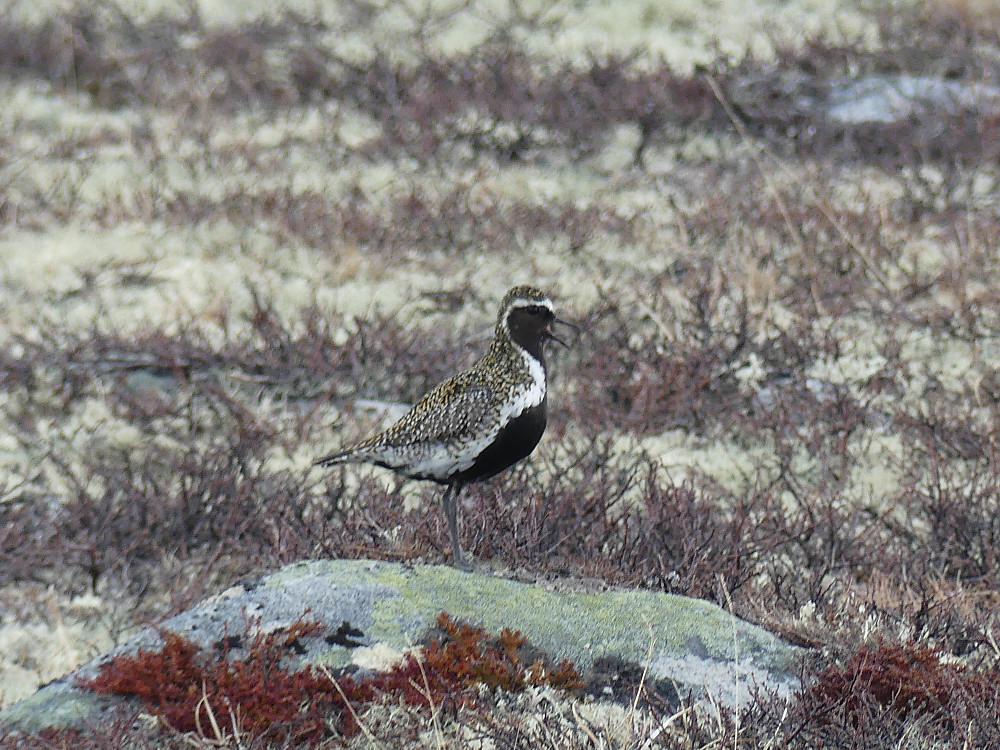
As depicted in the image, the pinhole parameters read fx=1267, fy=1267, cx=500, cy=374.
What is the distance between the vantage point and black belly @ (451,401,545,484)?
4434 millimetres

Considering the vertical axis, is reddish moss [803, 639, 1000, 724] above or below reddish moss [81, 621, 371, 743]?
below

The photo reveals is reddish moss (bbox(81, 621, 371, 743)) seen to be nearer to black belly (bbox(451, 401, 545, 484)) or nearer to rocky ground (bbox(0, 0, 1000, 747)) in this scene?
rocky ground (bbox(0, 0, 1000, 747))

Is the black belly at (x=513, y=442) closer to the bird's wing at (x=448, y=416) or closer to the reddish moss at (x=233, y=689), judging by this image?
the bird's wing at (x=448, y=416)

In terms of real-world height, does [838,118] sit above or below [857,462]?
above

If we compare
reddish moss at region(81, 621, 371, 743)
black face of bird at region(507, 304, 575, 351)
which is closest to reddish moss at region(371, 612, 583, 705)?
reddish moss at region(81, 621, 371, 743)

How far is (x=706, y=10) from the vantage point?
12.3 metres

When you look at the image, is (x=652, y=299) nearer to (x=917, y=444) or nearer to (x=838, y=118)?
(x=917, y=444)

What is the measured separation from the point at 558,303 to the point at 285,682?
5.44m

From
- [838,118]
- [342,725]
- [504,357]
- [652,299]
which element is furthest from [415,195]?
[342,725]

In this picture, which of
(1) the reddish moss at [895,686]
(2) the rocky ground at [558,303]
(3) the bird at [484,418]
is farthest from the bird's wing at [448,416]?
(1) the reddish moss at [895,686]

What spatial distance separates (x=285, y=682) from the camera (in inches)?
141

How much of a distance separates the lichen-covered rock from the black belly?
0.48 meters

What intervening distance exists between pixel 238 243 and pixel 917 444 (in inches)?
195

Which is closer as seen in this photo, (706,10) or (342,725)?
(342,725)
